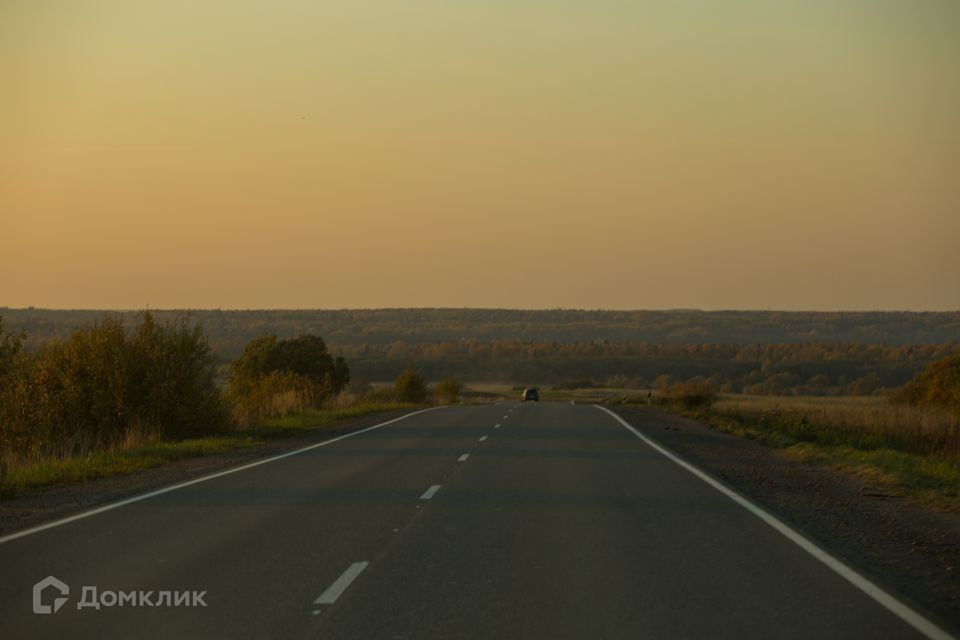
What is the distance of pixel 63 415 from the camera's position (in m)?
26.4

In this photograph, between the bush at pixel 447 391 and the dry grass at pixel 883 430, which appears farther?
the bush at pixel 447 391

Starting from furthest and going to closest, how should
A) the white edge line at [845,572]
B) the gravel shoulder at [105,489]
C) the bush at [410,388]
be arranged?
the bush at [410,388] < the gravel shoulder at [105,489] < the white edge line at [845,572]

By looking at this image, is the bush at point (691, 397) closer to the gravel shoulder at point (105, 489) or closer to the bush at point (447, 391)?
the bush at point (447, 391)

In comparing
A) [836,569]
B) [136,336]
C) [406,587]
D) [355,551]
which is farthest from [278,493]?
[136,336]

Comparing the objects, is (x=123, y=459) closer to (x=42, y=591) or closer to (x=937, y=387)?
(x=42, y=591)

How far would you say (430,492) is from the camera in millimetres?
16250

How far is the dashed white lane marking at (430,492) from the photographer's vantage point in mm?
15641

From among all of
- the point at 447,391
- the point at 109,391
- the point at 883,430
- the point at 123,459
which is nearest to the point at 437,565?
the point at 123,459

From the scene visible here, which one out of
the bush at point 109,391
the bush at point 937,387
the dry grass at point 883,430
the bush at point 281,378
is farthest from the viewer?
the bush at point 937,387

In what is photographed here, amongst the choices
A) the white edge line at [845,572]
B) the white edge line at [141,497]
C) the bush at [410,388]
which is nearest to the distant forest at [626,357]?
the bush at [410,388]

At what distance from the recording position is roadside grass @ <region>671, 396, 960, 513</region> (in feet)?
58.7

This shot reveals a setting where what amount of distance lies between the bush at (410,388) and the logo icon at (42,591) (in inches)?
2580

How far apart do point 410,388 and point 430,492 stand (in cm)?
6002

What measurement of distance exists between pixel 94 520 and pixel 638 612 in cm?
724
